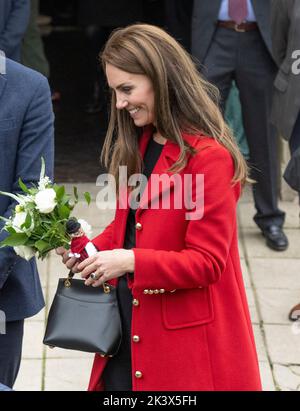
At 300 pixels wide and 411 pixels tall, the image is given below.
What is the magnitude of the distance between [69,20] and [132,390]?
942cm

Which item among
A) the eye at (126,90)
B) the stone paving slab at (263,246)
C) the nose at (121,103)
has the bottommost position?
the stone paving slab at (263,246)

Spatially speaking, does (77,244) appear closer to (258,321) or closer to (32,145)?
(32,145)

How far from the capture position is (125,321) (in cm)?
370

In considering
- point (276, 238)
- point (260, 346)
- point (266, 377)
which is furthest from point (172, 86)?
point (276, 238)

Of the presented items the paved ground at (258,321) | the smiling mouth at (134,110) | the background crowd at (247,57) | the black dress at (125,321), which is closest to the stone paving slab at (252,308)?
the paved ground at (258,321)

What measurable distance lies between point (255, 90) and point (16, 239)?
361 cm

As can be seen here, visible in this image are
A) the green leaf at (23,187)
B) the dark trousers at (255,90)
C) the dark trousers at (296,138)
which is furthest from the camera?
the dark trousers at (255,90)

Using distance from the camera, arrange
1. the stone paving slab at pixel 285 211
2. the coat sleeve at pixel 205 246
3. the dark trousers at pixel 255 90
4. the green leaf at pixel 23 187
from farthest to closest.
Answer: the stone paving slab at pixel 285 211 < the dark trousers at pixel 255 90 < the green leaf at pixel 23 187 < the coat sleeve at pixel 205 246

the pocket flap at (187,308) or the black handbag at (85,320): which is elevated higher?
the pocket flap at (187,308)

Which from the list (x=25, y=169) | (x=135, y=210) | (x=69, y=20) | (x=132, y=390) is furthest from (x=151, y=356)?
(x=69, y=20)

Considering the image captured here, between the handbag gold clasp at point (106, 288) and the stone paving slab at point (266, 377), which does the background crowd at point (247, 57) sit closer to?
the stone paving slab at point (266, 377)

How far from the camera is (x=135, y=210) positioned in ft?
12.0

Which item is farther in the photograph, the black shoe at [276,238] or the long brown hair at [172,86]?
the black shoe at [276,238]

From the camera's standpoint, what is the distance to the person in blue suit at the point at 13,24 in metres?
6.90
